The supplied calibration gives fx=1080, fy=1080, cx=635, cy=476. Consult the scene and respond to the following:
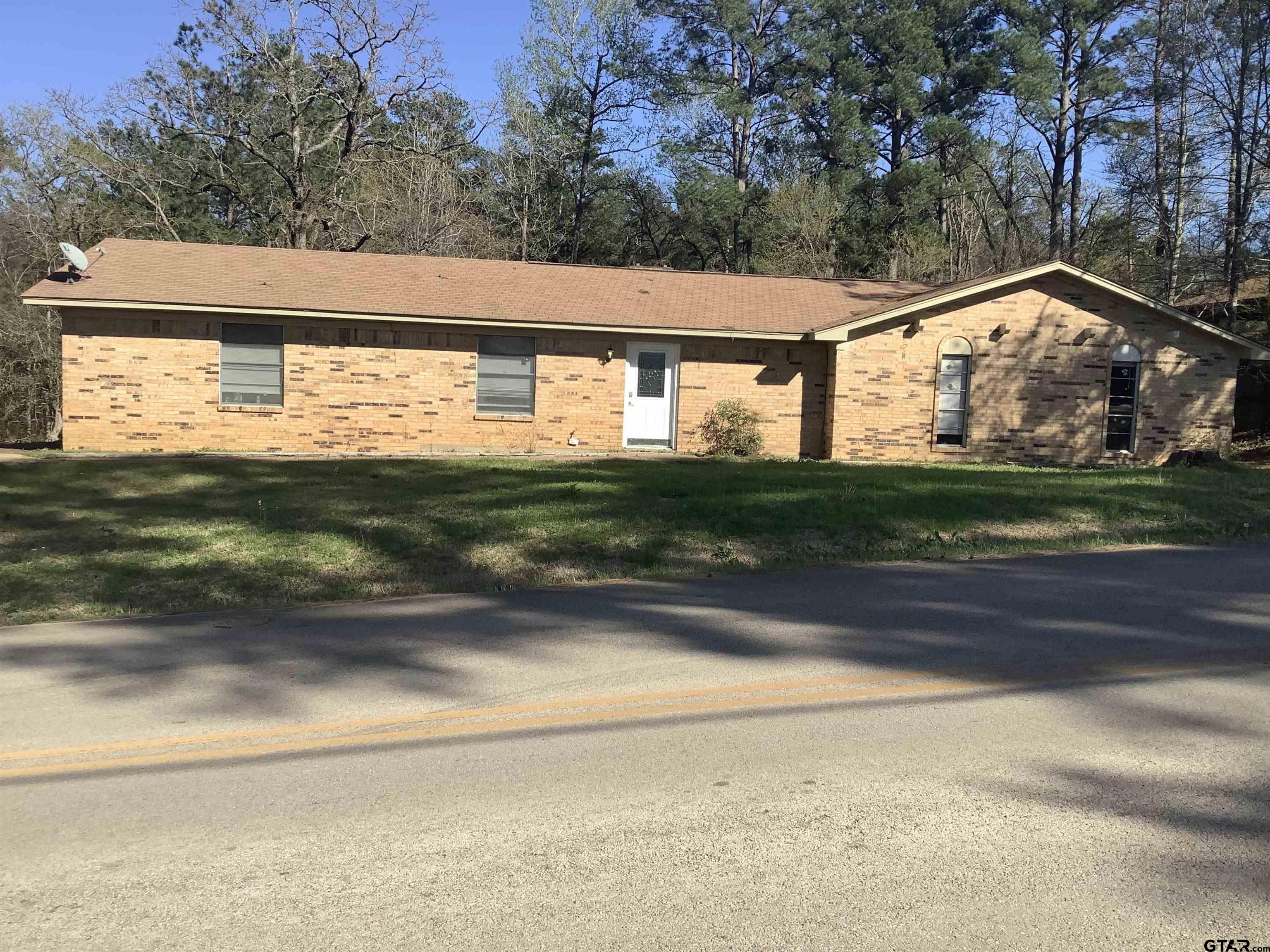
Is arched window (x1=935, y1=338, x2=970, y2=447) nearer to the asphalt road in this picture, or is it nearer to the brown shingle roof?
the brown shingle roof

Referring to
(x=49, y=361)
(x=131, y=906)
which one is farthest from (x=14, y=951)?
(x=49, y=361)

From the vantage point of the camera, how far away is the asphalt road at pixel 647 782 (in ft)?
12.1

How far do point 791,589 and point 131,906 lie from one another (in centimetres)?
646

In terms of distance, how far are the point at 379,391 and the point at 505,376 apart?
7.60 feet

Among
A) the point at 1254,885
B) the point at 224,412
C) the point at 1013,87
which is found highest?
the point at 1013,87

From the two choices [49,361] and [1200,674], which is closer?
[1200,674]

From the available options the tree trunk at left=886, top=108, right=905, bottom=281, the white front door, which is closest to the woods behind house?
the tree trunk at left=886, top=108, right=905, bottom=281

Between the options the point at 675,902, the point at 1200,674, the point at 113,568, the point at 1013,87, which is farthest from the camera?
the point at 1013,87

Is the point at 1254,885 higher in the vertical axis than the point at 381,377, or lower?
lower

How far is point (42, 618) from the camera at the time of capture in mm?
8812

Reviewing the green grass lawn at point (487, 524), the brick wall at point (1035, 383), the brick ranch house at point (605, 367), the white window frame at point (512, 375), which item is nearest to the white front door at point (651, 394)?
the brick ranch house at point (605, 367)

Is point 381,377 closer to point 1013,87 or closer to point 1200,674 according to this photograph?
point 1200,674

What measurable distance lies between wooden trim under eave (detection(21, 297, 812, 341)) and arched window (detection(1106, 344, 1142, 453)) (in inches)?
245

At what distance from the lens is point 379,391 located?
19.8 meters
